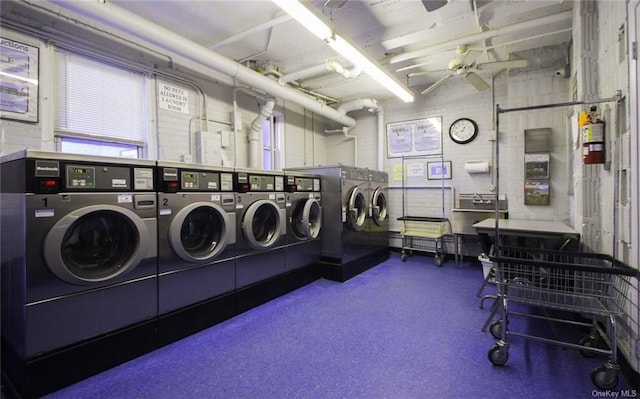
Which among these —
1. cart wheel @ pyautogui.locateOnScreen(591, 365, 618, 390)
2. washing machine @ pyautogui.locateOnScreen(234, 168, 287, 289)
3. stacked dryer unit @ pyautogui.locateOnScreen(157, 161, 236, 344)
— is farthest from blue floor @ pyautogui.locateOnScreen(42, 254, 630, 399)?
washing machine @ pyautogui.locateOnScreen(234, 168, 287, 289)

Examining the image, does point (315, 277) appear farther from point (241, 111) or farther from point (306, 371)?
point (241, 111)

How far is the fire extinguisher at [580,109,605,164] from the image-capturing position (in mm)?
2164

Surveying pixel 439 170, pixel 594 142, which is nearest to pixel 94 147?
pixel 594 142

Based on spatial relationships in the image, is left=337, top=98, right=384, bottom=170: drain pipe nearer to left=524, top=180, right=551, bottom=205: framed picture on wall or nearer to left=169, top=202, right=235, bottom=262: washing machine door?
left=524, top=180, right=551, bottom=205: framed picture on wall

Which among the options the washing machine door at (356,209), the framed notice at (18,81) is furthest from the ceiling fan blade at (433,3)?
the framed notice at (18,81)

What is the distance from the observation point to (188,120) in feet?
12.7

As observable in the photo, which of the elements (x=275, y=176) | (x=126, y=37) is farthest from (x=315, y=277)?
(x=126, y=37)

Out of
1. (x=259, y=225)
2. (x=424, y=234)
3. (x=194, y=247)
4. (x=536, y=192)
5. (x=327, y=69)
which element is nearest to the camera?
(x=194, y=247)

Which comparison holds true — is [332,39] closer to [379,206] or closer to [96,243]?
[96,243]

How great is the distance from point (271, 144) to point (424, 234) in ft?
9.95

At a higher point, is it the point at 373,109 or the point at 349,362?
the point at 373,109

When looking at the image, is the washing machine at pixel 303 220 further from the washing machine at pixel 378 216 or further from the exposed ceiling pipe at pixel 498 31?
the exposed ceiling pipe at pixel 498 31

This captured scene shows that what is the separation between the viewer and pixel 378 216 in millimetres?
4973

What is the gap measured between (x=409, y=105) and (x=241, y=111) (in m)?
3.11
